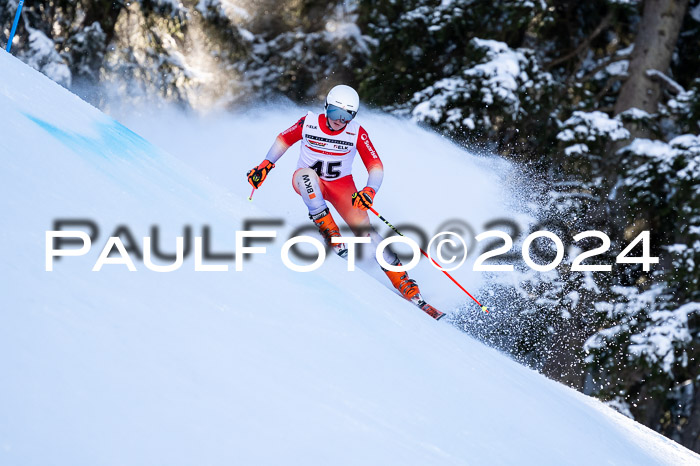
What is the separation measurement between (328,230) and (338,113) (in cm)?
87

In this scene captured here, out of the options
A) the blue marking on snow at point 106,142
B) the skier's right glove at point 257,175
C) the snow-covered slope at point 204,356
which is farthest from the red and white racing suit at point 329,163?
the blue marking on snow at point 106,142

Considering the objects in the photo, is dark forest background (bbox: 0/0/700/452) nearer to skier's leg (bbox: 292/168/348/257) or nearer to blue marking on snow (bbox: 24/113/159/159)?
skier's leg (bbox: 292/168/348/257)

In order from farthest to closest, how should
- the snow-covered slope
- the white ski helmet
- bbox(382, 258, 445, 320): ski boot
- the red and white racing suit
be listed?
the red and white racing suit → bbox(382, 258, 445, 320): ski boot → the white ski helmet → the snow-covered slope

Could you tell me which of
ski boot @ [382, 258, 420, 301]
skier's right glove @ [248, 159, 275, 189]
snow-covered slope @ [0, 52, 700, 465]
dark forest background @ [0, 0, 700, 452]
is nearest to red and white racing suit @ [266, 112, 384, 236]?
skier's right glove @ [248, 159, 275, 189]

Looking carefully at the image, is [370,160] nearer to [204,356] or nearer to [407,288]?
[407,288]

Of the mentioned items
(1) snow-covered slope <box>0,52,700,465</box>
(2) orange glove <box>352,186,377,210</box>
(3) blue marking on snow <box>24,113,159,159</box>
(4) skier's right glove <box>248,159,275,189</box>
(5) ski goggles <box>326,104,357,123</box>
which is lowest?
(1) snow-covered slope <box>0,52,700,465</box>

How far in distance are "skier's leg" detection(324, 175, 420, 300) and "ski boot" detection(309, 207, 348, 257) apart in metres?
0.24

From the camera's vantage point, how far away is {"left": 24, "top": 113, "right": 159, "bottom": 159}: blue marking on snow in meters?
3.91

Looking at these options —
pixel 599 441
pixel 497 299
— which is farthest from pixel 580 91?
pixel 599 441

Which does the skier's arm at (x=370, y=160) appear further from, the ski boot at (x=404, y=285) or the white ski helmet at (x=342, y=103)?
the ski boot at (x=404, y=285)

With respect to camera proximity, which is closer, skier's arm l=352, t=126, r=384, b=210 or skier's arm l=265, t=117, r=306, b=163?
skier's arm l=352, t=126, r=384, b=210

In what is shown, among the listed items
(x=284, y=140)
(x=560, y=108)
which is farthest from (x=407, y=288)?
(x=560, y=108)

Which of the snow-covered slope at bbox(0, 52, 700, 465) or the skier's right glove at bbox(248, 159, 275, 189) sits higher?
the skier's right glove at bbox(248, 159, 275, 189)

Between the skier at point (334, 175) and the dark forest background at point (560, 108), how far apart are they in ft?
10.9
